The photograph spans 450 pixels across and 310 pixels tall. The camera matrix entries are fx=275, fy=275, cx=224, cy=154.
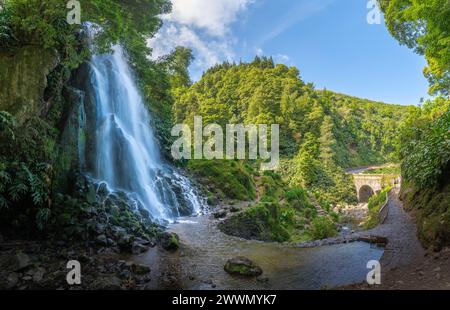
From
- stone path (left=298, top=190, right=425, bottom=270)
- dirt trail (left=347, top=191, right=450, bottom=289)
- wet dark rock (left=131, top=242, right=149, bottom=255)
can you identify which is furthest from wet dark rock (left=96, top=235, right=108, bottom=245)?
dirt trail (left=347, top=191, right=450, bottom=289)

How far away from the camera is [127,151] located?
13.9 m

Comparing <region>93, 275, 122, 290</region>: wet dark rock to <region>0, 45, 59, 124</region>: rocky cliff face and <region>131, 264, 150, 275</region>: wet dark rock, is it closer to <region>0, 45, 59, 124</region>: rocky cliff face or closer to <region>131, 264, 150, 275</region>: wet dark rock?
<region>131, 264, 150, 275</region>: wet dark rock

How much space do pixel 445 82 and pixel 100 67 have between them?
57.7 ft

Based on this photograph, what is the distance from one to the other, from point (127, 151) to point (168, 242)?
275 inches

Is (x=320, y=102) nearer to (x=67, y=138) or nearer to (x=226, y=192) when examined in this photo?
(x=226, y=192)

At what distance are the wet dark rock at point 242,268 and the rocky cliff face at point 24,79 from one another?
22.8 ft

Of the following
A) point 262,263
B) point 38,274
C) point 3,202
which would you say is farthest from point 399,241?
point 3,202

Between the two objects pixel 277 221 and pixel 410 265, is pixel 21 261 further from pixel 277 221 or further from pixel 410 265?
pixel 277 221

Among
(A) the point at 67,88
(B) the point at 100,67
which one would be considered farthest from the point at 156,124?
(A) the point at 67,88

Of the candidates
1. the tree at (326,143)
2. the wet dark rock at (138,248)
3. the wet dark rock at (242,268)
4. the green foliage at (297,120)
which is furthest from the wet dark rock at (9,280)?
the tree at (326,143)

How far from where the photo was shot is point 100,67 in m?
14.3

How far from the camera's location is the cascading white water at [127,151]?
12.7 m

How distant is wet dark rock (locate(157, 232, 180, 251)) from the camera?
8.18m
